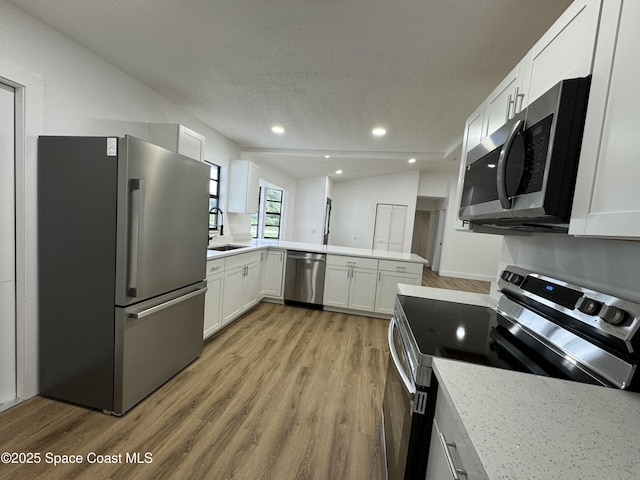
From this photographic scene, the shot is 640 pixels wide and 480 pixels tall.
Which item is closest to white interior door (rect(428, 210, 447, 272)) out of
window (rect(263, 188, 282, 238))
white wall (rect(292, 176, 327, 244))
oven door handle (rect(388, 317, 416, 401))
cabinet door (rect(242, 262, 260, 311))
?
white wall (rect(292, 176, 327, 244))

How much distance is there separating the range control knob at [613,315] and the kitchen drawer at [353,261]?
9.27 ft

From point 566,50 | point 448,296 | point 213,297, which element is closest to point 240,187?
point 213,297

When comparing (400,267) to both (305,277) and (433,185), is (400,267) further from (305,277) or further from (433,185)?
(433,185)

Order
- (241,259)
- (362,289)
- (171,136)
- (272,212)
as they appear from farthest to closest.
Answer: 1. (272,212)
2. (362,289)
3. (241,259)
4. (171,136)

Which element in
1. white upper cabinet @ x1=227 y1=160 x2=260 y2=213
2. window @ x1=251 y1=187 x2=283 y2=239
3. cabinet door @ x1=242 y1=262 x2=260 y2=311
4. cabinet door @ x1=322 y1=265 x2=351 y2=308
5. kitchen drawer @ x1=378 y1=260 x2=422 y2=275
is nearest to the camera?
cabinet door @ x1=242 y1=262 x2=260 y2=311

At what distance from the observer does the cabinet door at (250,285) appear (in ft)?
11.2

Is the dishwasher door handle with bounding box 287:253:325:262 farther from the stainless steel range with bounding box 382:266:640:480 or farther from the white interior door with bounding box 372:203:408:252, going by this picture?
the white interior door with bounding box 372:203:408:252

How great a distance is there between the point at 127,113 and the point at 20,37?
79cm

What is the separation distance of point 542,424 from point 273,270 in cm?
362

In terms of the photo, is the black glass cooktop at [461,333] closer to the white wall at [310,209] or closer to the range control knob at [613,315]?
the range control knob at [613,315]

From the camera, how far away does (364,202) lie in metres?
7.76

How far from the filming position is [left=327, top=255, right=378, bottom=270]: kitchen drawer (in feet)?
12.2

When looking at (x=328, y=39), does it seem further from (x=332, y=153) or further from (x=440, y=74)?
(x=332, y=153)

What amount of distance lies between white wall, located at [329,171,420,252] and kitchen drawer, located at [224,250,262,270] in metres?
4.47
